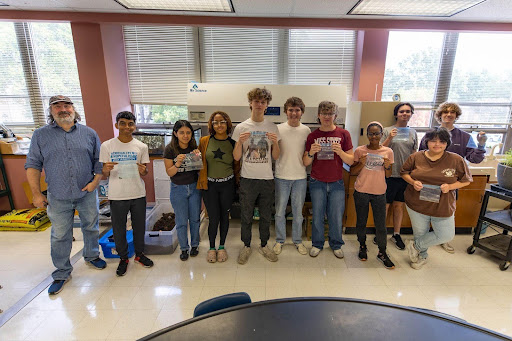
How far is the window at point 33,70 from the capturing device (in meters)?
3.76

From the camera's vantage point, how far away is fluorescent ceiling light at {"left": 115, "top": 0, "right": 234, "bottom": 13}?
279cm

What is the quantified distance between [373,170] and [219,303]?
74.1 inches

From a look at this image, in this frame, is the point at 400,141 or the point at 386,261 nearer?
the point at 386,261

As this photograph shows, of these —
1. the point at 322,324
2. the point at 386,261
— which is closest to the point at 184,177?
the point at 322,324

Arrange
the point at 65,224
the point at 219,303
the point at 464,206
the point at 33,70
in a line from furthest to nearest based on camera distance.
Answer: the point at 33,70
the point at 464,206
the point at 65,224
the point at 219,303

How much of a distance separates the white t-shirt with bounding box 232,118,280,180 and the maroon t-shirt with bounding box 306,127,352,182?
37 centimetres

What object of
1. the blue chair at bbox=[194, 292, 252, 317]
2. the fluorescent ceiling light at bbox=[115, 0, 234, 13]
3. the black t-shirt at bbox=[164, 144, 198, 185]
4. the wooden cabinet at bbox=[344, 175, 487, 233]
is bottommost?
the wooden cabinet at bbox=[344, 175, 487, 233]

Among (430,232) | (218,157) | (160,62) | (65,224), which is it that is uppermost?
(160,62)

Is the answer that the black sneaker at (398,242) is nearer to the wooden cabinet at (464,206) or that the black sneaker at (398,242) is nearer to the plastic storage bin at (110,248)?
the wooden cabinet at (464,206)

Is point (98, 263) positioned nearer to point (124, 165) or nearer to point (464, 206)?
point (124, 165)

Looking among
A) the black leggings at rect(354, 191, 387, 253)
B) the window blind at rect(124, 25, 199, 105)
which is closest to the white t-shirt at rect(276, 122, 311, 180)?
the black leggings at rect(354, 191, 387, 253)

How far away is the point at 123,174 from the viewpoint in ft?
7.35

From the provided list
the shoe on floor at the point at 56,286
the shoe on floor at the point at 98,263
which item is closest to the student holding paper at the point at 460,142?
the shoe on floor at the point at 98,263

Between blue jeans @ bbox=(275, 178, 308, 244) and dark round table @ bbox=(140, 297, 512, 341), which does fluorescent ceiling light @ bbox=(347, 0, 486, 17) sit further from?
dark round table @ bbox=(140, 297, 512, 341)
